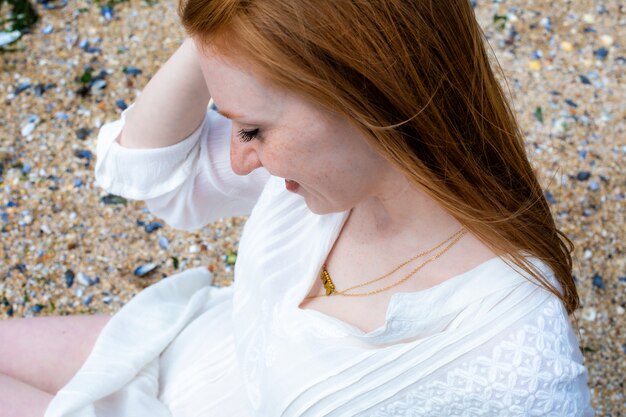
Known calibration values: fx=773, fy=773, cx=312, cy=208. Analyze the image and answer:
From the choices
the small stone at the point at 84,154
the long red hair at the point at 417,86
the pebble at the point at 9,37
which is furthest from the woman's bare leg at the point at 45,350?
the pebble at the point at 9,37

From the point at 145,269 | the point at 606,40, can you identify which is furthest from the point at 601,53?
the point at 145,269

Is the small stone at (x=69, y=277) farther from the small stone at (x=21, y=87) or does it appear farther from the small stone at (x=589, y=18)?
the small stone at (x=589, y=18)

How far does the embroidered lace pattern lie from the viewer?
1.38m

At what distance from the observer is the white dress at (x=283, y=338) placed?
1405 mm

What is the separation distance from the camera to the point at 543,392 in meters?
1.38

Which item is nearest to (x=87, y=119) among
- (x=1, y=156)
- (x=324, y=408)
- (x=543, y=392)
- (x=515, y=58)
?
(x=1, y=156)

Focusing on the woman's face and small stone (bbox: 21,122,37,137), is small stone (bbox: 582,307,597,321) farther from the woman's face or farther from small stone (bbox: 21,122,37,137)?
small stone (bbox: 21,122,37,137)

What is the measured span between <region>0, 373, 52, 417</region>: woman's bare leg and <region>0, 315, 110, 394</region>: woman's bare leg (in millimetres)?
80

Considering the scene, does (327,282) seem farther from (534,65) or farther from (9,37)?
(9,37)

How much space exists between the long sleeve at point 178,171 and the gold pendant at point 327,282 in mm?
310

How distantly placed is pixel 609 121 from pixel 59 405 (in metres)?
2.59

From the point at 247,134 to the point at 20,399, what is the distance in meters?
0.89

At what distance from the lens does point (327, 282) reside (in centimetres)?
174

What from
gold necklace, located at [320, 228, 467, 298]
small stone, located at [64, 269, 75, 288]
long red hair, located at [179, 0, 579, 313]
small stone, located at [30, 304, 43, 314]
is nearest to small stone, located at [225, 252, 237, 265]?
small stone, located at [64, 269, 75, 288]
